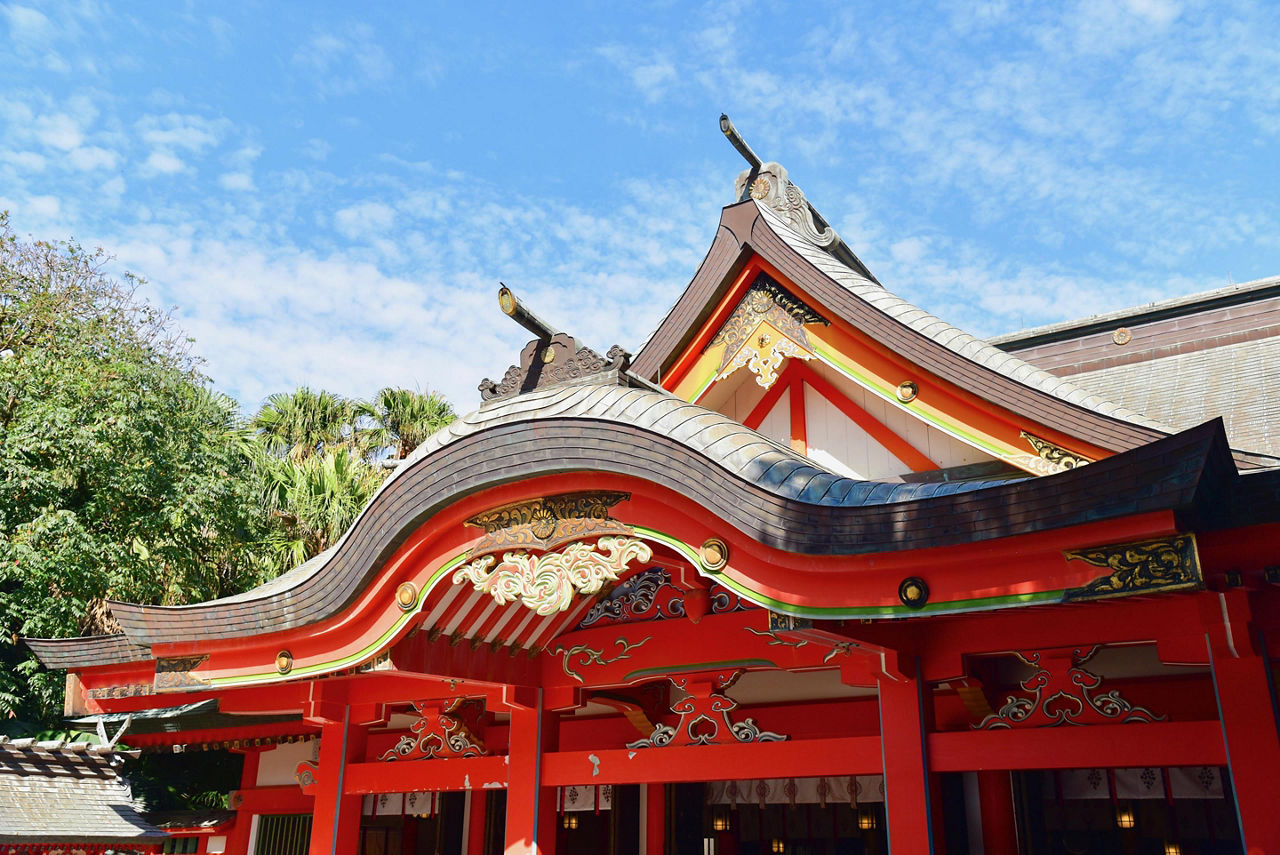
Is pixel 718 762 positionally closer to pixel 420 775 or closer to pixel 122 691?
pixel 420 775

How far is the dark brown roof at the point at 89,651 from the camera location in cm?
770

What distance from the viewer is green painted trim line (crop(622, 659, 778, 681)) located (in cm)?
674

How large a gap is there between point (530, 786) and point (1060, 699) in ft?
12.4

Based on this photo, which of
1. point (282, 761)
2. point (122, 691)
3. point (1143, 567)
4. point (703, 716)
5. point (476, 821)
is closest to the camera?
point (1143, 567)

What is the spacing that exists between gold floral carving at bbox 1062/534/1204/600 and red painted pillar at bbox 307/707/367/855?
6060 millimetres

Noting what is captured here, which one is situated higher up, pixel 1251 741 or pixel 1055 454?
pixel 1055 454

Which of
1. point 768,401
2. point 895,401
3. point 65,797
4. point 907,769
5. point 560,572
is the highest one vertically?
point 768,401

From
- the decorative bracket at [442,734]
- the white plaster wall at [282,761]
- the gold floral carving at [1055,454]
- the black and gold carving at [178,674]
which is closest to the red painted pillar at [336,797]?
the decorative bracket at [442,734]

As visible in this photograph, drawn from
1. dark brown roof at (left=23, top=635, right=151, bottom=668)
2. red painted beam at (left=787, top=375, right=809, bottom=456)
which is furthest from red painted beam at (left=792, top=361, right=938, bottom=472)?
dark brown roof at (left=23, top=635, right=151, bottom=668)

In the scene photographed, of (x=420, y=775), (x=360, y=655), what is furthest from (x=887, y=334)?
(x=420, y=775)

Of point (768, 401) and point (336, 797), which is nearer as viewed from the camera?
point (336, 797)

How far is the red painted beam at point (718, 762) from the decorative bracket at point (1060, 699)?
0.85m

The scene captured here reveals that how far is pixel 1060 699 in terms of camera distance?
5754 mm

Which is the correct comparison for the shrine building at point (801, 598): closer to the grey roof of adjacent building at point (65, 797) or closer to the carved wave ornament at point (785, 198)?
the carved wave ornament at point (785, 198)
